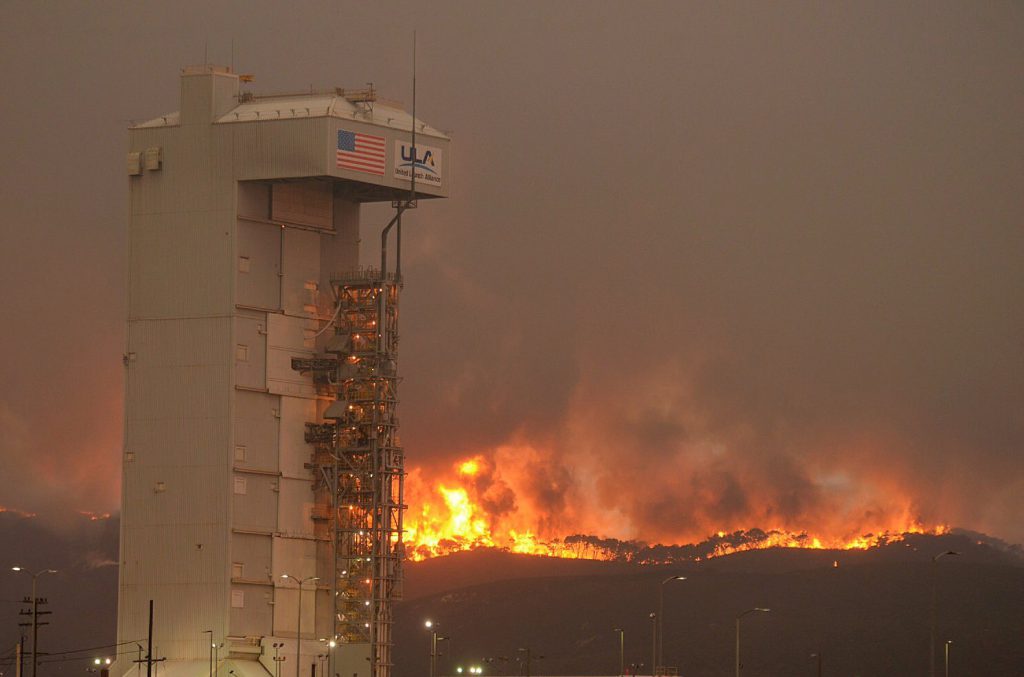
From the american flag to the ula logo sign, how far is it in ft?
5.59

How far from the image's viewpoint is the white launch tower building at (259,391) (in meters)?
118

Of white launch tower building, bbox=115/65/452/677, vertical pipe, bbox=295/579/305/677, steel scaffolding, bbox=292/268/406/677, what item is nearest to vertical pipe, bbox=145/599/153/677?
white launch tower building, bbox=115/65/452/677

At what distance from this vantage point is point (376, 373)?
401 ft

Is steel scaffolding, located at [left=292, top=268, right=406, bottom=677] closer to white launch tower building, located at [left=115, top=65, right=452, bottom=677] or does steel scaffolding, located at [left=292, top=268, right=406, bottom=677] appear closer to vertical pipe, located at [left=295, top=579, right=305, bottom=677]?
white launch tower building, located at [left=115, top=65, right=452, bottom=677]

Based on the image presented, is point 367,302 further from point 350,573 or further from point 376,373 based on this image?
point 350,573

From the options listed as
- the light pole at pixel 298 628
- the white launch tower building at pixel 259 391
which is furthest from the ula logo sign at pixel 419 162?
the light pole at pixel 298 628

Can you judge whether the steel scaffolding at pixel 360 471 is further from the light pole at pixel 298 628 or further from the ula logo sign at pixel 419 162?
the ula logo sign at pixel 419 162

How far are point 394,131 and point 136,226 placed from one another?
17648 millimetres

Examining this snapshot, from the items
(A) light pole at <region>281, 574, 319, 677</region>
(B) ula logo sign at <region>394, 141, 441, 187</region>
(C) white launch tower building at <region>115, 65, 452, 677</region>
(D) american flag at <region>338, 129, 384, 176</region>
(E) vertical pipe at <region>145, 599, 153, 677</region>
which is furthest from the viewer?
(B) ula logo sign at <region>394, 141, 441, 187</region>

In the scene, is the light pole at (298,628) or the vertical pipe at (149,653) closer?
the vertical pipe at (149,653)

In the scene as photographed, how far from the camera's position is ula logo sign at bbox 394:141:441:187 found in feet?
406

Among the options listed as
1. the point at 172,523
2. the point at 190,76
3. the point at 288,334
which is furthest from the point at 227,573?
the point at 190,76

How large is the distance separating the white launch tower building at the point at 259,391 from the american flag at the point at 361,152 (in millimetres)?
132

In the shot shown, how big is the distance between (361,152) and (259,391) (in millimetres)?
16434
